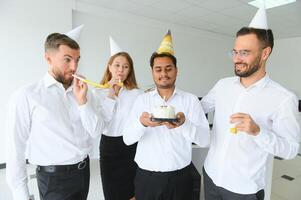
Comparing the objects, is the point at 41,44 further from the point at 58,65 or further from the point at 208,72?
the point at 208,72

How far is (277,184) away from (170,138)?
9.04 ft

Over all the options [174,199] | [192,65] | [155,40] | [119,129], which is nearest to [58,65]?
[119,129]

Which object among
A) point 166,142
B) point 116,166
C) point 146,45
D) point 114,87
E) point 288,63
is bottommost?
point 116,166

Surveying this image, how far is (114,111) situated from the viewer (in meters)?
1.89

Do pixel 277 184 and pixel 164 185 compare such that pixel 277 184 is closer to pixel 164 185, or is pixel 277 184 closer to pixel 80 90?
pixel 164 185

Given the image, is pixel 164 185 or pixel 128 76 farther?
pixel 128 76

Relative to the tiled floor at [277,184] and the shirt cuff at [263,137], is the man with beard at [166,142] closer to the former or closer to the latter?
the shirt cuff at [263,137]

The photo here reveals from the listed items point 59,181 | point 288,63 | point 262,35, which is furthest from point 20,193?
point 288,63

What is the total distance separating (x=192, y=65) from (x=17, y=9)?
4.46 m

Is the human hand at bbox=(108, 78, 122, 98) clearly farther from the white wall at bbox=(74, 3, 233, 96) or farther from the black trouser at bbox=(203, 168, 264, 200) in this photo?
the white wall at bbox=(74, 3, 233, 96)

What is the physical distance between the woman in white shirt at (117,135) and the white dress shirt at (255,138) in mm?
795

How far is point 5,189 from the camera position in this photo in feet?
9.02

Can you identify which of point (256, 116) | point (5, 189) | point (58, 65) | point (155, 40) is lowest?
point (5, 189)

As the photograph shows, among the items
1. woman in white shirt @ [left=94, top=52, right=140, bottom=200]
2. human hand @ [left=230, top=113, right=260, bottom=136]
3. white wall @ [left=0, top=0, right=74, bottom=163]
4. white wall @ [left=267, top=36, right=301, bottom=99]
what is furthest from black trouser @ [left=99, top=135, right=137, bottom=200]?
white wall @ [left=267, top=36, right=301, bottom=99]
